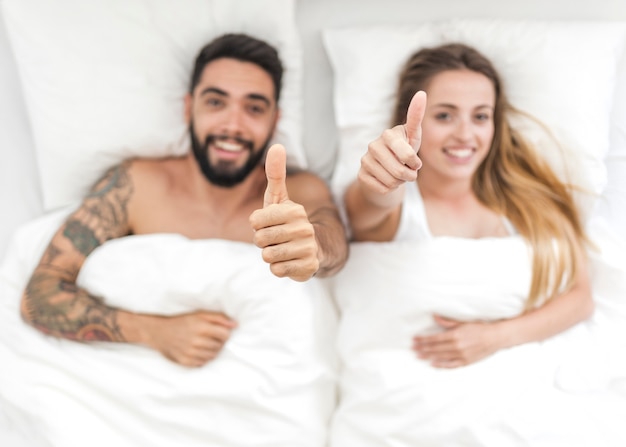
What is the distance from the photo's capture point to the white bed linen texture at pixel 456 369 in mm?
973

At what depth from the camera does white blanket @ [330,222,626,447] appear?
97 cm

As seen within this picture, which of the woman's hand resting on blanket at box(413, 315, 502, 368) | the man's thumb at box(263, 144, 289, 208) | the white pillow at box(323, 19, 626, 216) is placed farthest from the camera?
the white pillow at box(323, 19, 626, 216)

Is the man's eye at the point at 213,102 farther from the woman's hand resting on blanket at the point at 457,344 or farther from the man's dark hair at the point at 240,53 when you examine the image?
the woman's hand resting on blanket at the point at 457,344

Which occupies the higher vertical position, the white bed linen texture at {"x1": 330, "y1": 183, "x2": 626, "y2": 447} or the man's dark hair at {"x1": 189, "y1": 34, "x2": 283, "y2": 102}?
the man's dark hair at {"x1": 189, "y1": 34, "x2": 283, "y2": 102}

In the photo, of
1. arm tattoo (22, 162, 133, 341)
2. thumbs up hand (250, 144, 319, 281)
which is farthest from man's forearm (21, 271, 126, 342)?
thumbs up hand (250, 144, 319, 281)

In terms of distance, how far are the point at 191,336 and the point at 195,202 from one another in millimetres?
258

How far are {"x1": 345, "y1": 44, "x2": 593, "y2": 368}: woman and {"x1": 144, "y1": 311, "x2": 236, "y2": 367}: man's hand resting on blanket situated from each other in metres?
0.28

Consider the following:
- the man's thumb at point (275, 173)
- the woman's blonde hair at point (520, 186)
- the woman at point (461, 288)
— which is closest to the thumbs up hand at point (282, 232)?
the man's thumb at point (275, 173)

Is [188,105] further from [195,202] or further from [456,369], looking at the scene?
[456,369]

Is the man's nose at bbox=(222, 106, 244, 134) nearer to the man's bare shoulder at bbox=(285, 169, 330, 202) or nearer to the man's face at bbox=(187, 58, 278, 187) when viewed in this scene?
the man's face at bbox=(187, 58, 278, 187)

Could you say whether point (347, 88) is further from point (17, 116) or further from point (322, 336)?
point (17, 116)

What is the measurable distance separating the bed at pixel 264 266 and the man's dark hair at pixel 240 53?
0.04 m

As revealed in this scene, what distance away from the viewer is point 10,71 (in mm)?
1283

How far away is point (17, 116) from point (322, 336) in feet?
2.48
